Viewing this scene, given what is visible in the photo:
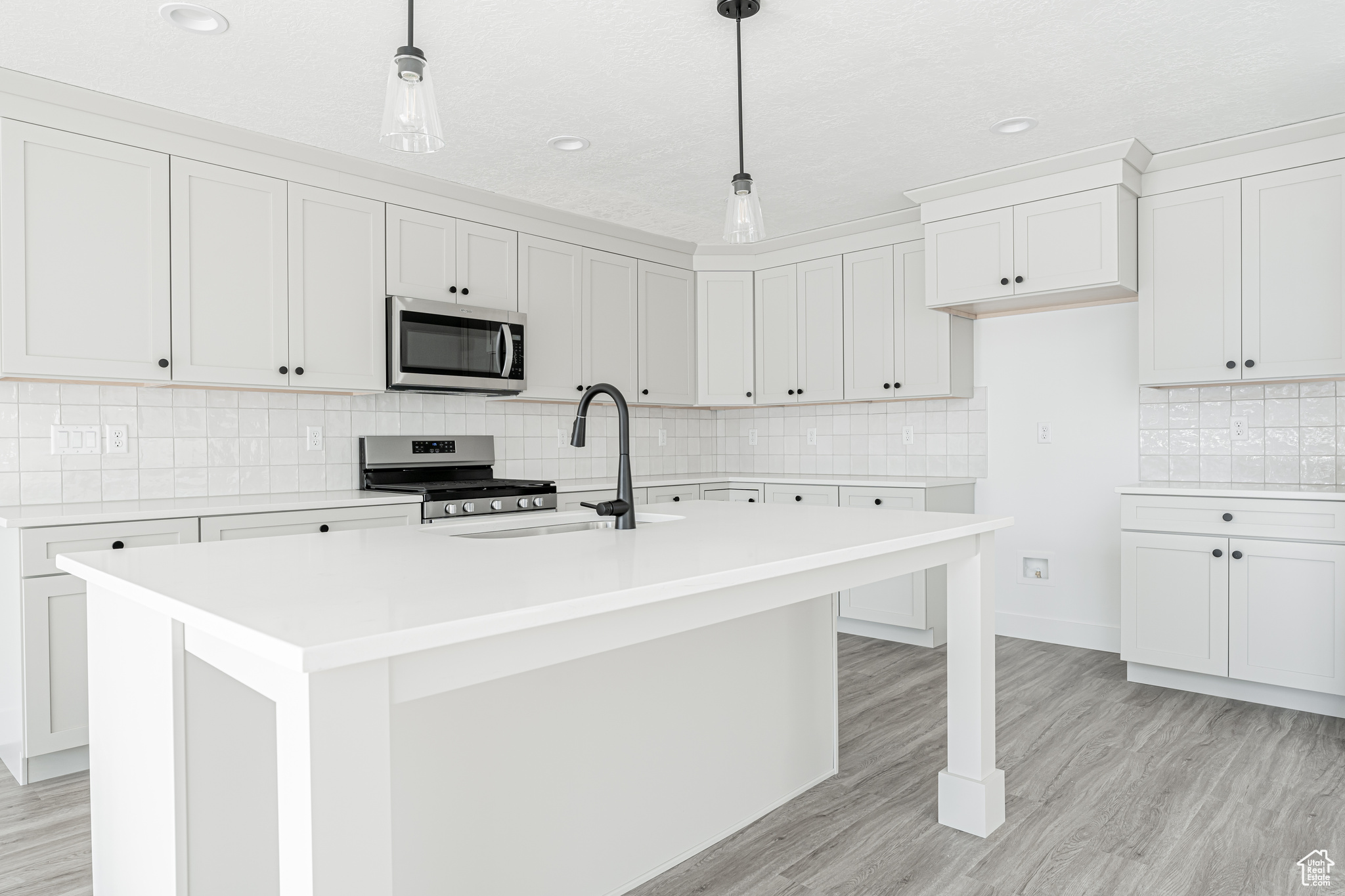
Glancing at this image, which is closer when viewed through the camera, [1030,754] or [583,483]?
[1030,754]

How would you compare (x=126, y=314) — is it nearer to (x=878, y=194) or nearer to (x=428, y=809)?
(x=428, y=809)

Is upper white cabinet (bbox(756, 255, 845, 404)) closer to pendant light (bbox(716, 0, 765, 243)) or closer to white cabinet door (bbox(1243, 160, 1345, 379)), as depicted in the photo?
white cabinet door (bbox(1243, 160, 1345, 379))

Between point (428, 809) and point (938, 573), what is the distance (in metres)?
3.22

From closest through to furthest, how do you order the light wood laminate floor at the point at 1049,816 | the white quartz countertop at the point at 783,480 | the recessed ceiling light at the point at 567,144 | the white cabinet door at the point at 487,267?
the light wood laminate floor at the point at 1049,816, the recessed ceiling light at the point at 567,144, the white cabinet door at the point at 487,267, the white quartz countertop at the point at 783,480

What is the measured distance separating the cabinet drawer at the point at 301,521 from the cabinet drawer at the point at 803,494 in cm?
199

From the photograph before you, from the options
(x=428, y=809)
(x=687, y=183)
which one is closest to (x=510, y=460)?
(x=687, y=183)

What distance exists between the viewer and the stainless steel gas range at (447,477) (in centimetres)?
352

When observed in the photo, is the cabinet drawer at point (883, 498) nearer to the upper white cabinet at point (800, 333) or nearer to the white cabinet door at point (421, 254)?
the upper white cabinet at point (800, 333)

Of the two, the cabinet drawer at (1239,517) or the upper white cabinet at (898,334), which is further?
the upper white cabinet at (898,334)

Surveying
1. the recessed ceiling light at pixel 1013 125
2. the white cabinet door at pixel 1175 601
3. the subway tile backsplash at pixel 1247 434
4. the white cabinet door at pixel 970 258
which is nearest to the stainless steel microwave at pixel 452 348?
the white cabinet door at pixel 970 258

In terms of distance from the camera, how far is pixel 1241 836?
6.98ft

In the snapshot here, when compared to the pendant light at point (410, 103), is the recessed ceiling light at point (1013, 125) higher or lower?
higher

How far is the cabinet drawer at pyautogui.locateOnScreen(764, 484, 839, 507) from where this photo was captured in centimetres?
441

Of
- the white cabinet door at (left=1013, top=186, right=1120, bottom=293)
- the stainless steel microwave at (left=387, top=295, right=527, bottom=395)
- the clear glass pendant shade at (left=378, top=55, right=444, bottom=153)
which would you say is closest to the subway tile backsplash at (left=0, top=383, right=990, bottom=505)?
the stainless steel microwave at (left=387, top=295, right=527, bottom=395)
